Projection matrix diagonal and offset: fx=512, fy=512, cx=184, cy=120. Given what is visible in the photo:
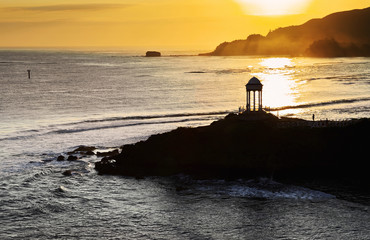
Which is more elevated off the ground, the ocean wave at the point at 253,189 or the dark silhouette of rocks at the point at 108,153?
the dark silhouette of rocks at the point at 108,153

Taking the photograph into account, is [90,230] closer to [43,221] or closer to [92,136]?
[43,221]

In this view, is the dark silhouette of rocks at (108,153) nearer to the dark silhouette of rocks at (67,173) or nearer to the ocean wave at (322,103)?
the dark silhouette of rocks at (67,173)

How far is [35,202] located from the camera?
133 ft

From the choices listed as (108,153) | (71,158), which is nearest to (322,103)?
(108,153)

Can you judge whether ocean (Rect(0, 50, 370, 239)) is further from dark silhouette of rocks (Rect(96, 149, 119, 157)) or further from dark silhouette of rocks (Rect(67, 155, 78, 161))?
dark silhouette of rocks (Rect(96, 149, 119, 157))

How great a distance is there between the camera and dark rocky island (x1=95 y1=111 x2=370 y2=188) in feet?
150

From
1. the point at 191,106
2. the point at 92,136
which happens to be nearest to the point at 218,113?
the point at 191,106

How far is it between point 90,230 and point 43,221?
13.4 feet

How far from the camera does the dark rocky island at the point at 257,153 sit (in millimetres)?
45719

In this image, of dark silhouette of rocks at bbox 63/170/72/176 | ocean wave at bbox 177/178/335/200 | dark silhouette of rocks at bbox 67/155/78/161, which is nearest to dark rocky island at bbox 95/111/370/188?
ocean wave at bbox 177/178/335/200

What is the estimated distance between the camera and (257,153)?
47.1 m

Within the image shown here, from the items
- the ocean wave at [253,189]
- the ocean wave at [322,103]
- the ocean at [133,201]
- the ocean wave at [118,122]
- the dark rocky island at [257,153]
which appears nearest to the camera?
the ocean at [133,201]

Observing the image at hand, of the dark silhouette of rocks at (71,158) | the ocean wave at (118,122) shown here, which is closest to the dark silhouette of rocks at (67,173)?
the dark silhouette of rocks at (71,158)

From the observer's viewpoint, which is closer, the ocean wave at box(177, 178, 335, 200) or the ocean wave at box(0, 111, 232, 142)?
the ocean wave at box(177, 178, 335, 200)
